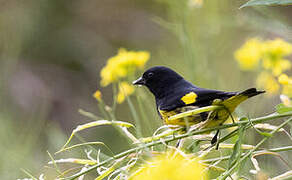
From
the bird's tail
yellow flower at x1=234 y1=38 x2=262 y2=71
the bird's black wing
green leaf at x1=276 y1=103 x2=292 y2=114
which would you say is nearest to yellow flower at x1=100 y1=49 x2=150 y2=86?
the bird's black wing

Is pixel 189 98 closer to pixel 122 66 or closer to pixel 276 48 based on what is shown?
pixel 122 66

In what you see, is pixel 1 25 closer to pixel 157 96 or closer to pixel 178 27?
pixel 178 27

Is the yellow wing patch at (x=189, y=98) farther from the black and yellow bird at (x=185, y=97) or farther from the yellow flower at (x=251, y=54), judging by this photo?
the yellow flower at (x=251, y=54)

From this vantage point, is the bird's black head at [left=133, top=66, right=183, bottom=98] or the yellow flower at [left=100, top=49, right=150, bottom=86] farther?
the yellow flower at [left=100, top=49, right=150, bottom=86]

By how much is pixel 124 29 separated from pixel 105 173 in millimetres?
4583

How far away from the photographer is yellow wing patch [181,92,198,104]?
5.06ft

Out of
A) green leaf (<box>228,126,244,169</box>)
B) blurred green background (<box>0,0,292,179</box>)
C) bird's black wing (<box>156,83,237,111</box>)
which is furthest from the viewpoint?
blurred green background (<box>0,0,292,179</box>)

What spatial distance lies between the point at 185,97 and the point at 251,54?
85 centimetres

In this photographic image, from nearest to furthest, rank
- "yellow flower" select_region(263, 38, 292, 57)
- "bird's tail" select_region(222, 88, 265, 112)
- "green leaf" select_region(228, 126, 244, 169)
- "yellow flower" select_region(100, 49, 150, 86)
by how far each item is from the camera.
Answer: "green leaf" select_region(228, 126, 244, 169), "bird's tail" select_region(222, 88, 265, 112), "yellow flower" select_region(100, 49, 150, 86), "yellow flower" select_region(263, 38, 292, 57)

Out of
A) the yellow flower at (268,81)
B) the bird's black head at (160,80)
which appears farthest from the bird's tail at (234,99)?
the yellow flower at (268,81)

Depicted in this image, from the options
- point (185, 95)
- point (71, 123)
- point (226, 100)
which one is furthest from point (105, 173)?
point (71, 123)

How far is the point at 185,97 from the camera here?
165cm

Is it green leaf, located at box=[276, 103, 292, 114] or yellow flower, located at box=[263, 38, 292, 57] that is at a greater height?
green leaf, located at box=[276, 103, 292, 114]

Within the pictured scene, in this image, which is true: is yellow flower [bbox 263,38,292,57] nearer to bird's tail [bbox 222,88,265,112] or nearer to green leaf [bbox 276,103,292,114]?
bird's tail [bbox 222,88,265,112]
